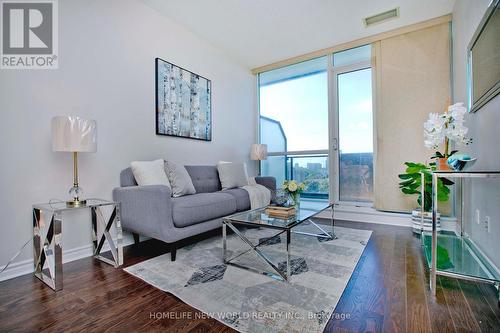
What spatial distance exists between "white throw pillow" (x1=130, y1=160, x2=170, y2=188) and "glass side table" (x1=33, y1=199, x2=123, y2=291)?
397 mm

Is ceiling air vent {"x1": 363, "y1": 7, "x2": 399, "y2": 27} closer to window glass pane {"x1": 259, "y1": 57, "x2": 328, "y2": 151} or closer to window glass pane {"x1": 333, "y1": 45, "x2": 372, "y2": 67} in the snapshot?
window glass pane {"x1": 333, "y1": 45, "x2": 372, "y2": 67}

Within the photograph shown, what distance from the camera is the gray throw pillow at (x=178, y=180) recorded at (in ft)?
8.33

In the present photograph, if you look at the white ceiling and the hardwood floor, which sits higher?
the white ceiling

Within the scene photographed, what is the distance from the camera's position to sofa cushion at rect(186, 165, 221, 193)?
299 centimetres

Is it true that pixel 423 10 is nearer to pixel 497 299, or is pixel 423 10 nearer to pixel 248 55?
pixel 248 55

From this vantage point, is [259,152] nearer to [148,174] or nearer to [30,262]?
[148,174]

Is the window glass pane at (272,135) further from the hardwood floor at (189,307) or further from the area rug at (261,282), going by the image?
the hardwood floor at (189,307)

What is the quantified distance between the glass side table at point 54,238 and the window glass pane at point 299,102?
303cm

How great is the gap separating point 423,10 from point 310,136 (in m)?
2.07

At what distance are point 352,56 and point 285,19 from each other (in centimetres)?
131

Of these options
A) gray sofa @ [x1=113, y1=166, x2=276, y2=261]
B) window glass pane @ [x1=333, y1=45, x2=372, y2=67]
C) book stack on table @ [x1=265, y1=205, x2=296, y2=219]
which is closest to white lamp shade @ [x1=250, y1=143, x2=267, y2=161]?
gray sofa @ [x1=113, y1=166, x2=276, y2=261]

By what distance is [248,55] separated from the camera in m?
4.03

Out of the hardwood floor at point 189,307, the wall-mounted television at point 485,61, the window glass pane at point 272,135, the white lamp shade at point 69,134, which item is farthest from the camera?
the window glass pane at point 272,135

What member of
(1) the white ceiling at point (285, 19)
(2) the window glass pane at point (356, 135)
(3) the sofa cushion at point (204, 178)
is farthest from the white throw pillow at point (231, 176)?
(1) the white ceiling at point (285, 19)
